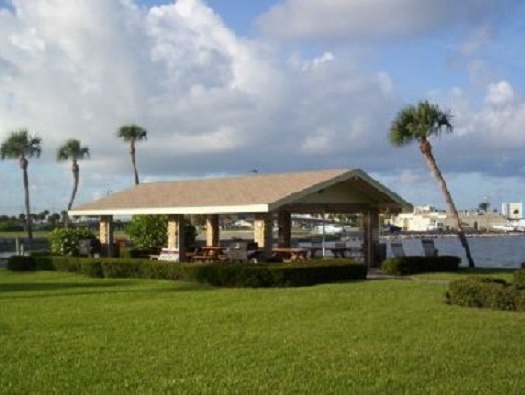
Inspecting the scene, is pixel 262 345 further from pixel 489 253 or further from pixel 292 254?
pixel 489 253

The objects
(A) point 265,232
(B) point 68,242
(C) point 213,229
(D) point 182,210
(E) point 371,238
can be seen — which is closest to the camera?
(A) point 265,232

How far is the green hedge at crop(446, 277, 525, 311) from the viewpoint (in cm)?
1573

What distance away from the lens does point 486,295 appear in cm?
1619

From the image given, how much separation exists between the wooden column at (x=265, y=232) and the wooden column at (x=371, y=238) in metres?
4.64

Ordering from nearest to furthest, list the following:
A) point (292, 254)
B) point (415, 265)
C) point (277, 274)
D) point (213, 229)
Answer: point (277, 274) → point (415, 265) → point (292, 254) → point (213, 229)

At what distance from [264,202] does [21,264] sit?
13184 millimetres

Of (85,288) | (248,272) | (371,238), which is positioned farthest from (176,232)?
(248,272)

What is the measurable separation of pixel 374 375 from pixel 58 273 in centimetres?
2345

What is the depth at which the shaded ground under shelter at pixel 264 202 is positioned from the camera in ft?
90.6

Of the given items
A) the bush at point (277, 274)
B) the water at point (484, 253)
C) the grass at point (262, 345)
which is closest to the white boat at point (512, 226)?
the water at point (484, 253)

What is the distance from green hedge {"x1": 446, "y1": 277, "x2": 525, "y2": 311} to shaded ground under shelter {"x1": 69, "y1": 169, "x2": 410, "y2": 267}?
9860 millimetres

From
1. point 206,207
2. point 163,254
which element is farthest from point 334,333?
point 163,254

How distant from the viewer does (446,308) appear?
52.7 ft

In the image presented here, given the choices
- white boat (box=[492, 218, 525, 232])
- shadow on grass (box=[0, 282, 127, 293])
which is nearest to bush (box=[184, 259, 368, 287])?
shadow on grass (box=[0, 282, 127, 293])
